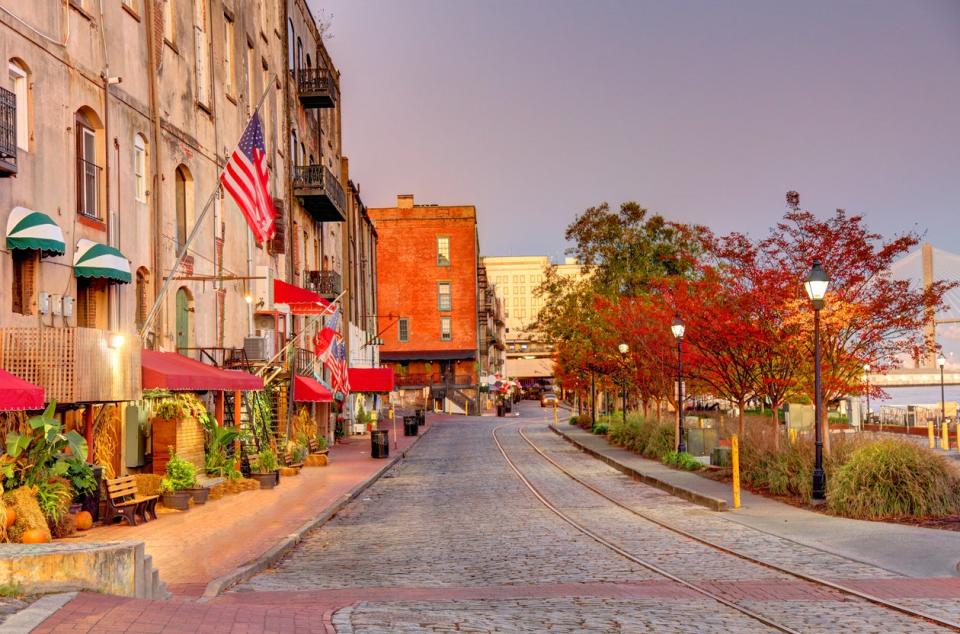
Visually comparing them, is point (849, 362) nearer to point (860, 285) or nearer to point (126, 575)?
point (860, 285)

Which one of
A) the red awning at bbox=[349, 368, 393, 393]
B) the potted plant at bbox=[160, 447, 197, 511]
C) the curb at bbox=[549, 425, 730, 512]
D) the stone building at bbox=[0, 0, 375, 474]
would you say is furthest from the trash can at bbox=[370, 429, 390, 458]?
the red awning at bbox=[349, 368, 393, 393]

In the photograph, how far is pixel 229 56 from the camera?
3011 cm

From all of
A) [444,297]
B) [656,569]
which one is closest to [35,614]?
[656,569]

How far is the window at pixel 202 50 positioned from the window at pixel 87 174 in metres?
7.07

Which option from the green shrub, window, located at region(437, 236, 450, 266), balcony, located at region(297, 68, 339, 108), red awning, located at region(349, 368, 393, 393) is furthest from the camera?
window, located at region(437, 236, 450, 266)

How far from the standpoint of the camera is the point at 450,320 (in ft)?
321

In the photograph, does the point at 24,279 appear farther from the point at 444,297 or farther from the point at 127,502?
the point at 444,297

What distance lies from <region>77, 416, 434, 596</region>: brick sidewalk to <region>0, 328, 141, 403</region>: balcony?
6.69 ft

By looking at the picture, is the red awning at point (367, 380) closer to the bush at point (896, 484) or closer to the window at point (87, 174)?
the window at point (87, 174)

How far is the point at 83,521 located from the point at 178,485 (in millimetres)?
4591

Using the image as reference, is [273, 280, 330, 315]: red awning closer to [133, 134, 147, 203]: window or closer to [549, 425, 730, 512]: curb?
[133, 134, 147, 203]: window

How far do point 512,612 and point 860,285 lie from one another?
16832 mm

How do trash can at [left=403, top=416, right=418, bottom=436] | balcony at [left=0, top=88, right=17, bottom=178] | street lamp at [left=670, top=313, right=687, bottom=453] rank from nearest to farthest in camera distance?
balcony at [left=0, top=88, right=17, bottom=178], street lamp at [left=670, top=313, right=687, bottom=453], trash can at [left=403, top=416, right=418, bottom=436]

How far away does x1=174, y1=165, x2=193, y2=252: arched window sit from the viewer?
995 inches
